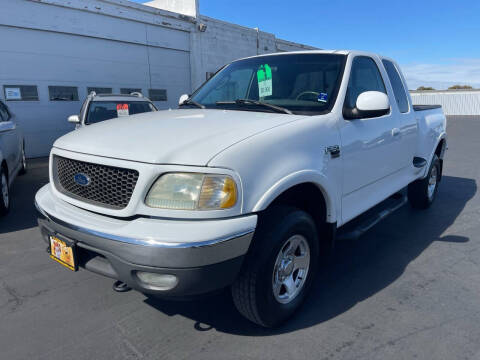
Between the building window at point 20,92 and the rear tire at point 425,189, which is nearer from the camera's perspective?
the rear tire at point 425,189

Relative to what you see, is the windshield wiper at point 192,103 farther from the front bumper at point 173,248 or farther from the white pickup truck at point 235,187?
the front bumper at point 173,248

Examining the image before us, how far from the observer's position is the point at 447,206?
533 cm

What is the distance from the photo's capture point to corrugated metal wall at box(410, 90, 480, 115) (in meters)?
33.5

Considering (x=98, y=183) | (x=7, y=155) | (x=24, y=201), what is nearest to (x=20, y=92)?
(x=24, y=201)

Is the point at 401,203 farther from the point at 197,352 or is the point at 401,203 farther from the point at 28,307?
the point at 28,307

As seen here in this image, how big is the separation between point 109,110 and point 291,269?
6.34 m

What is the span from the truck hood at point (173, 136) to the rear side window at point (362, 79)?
740mm

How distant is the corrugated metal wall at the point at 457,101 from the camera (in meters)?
33.5

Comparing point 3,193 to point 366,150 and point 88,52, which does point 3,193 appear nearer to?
point 366,150

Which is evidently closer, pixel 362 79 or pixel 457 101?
pixel 362 79

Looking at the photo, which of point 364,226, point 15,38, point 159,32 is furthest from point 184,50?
point 364,226

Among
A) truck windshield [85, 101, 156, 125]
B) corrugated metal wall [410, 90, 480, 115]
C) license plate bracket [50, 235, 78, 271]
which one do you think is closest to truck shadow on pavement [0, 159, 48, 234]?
truck windshield [85, 101, 156, 125]

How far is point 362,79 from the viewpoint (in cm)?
334

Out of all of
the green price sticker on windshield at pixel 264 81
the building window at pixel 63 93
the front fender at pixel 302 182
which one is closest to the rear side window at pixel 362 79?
the green price sticker on windshield at pixel 264 81
